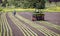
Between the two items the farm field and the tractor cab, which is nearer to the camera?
the farm field

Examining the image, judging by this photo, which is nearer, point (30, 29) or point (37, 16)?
point (30, 29)

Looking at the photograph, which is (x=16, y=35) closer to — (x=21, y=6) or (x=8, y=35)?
(x=8, y=35)

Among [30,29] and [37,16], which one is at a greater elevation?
[30,29]

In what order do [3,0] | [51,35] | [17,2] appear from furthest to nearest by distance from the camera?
[3,0] → [17,2] → [51,35]

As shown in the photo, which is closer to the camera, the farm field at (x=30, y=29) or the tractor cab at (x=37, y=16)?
the farm field at (x=30, y=29)

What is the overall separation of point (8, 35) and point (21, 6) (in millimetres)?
69467

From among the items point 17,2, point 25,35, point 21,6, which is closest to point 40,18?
point 25,35

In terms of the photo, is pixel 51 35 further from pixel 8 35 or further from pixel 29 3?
pixel 29 3

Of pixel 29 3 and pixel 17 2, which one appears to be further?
pixel 17 2

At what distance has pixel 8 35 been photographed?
56.7 ft

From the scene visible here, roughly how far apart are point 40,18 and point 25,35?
15.9 metres

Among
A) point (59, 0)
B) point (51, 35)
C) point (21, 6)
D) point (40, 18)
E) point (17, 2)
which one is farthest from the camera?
point (17, 2)

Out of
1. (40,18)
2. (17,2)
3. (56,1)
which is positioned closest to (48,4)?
(56,1)

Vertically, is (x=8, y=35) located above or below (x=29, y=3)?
above
